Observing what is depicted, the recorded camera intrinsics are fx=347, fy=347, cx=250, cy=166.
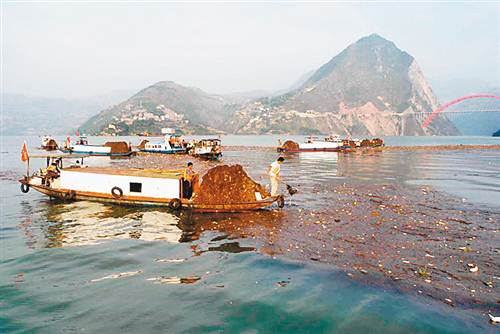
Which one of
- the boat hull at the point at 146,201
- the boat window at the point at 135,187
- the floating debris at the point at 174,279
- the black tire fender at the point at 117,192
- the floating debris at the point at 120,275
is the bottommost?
the floating debris at the point at 174,279

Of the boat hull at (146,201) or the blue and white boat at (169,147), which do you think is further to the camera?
the blue and white boat at (169,147)

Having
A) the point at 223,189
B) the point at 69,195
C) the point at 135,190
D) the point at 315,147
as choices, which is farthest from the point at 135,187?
the point at 315,147

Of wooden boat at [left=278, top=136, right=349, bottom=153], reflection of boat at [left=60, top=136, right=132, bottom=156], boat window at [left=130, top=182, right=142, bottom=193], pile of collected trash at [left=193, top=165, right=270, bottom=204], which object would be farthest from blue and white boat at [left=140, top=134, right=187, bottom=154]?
pile of collected trash at [left=193, top=165, right=270, bottom=204]

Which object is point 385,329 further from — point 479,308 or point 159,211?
point 159,211

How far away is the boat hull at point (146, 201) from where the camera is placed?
23453 millimetres

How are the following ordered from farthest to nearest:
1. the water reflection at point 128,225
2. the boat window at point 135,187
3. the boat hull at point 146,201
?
the boat window at point 135,187
the boat hull at point 146,201
the water reflection at point 128,225

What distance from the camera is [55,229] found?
2034 centimetres

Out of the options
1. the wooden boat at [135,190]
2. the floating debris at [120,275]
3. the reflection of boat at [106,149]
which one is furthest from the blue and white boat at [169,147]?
the floating debris at [120,275]

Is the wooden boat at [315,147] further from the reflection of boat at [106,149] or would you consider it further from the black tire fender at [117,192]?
the black tire fender at [117,192]

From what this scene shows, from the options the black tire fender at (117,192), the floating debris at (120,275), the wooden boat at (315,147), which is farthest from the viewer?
the wooden boat at (315,147)

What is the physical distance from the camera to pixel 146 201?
82.5 feet

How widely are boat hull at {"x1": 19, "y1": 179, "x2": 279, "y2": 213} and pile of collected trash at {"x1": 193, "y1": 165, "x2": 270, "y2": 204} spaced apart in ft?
1.23

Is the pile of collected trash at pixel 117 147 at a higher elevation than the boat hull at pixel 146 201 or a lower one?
higher

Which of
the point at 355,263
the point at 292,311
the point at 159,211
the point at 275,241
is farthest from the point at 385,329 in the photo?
the point at 159,211
